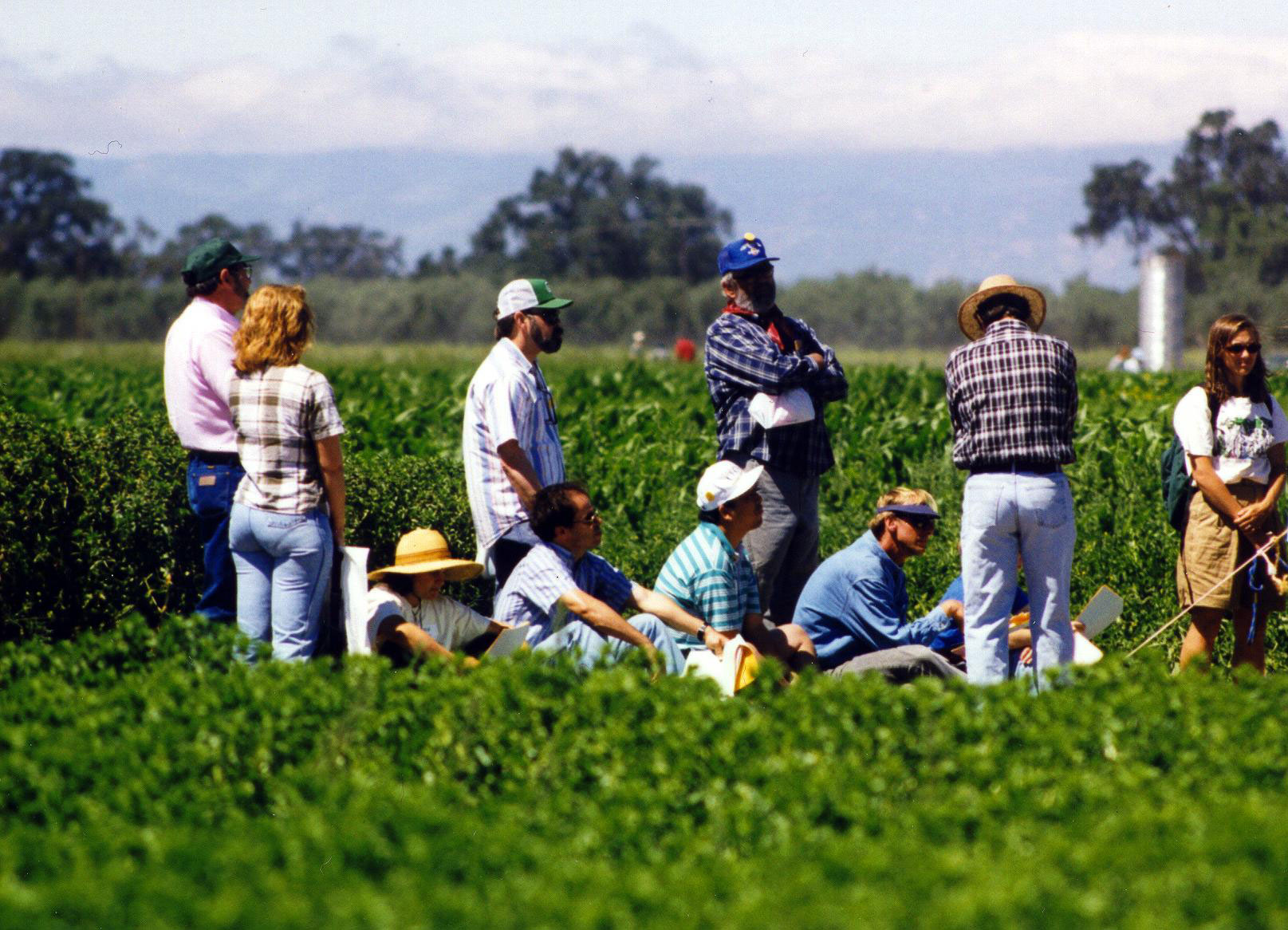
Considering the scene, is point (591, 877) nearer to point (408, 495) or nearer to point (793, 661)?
point (793, 661)

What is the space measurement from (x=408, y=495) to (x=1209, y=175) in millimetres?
76527

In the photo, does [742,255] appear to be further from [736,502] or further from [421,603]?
[421,603]

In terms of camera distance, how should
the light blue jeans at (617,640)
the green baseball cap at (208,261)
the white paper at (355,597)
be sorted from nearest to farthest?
1. the white paper at (355,597)
2. the light blue jeans at (617,640)
3. the green baseball cap at (208,261)

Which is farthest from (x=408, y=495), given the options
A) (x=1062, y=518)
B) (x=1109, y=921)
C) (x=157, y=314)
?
(x=157, y=314)

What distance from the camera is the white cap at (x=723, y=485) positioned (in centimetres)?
669

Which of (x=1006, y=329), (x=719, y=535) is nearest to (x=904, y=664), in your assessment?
(x=719, y=535)

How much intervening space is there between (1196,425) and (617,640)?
2953 mm

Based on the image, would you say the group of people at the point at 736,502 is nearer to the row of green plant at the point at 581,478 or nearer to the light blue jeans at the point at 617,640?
the light blue jeans at the point at 617,640

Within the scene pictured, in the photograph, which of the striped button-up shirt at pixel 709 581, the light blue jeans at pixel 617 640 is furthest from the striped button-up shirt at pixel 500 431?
the striped button-up shirt at pixel 709 581

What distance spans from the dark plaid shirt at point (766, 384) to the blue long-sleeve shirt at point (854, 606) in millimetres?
547

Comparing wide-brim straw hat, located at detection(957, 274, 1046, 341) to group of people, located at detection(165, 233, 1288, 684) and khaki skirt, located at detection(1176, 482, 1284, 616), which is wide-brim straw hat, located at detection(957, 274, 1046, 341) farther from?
khaki skirt, located at detection(1176, 482, 1284, 616)

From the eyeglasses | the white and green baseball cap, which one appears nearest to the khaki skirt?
the eyeglasses

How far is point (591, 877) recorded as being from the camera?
11.1 feet

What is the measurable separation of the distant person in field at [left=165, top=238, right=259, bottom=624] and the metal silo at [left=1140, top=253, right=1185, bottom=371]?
3399cm
